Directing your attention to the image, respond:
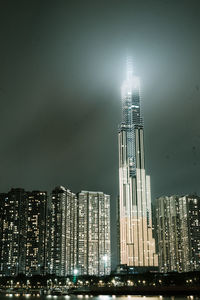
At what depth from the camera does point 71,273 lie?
178 m

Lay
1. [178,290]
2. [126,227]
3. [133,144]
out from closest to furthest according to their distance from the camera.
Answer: [178,290], [126,227], [133,144]

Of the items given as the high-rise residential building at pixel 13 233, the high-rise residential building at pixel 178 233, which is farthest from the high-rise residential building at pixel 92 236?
the high-rise residential building at pixel 13 233

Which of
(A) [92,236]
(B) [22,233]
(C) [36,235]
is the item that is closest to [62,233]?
(C) [36,235]

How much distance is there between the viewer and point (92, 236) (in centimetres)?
19200

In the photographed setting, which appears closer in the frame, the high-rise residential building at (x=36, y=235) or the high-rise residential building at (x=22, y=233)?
the high-rise residential building at (x=22, y=233)

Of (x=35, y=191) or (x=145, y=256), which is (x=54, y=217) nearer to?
(x=35, y=191)

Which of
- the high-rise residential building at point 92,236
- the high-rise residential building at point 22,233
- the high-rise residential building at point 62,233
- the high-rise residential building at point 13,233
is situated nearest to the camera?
the high-rise residential building at point 13,233

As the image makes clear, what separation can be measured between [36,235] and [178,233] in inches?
2203

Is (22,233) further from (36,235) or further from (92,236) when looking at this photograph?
(92,236)

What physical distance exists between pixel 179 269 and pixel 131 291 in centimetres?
5844

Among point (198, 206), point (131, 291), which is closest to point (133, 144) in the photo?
point (198, 206)

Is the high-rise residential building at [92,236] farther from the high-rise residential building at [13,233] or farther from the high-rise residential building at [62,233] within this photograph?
the high-rise residential building at [13,233]

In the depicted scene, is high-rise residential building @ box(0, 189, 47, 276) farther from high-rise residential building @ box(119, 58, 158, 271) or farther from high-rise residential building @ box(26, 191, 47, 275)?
high-rise residential building @ box(119, 58, 158, 271)

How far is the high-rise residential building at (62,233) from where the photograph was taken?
172625mm
